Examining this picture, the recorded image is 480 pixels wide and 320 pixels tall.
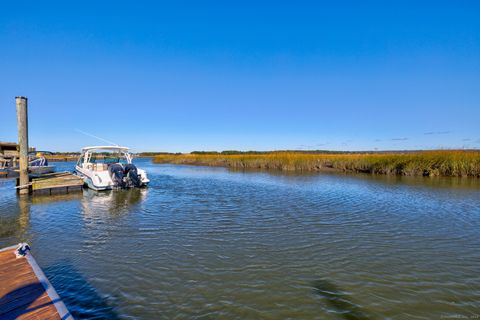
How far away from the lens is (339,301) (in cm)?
379

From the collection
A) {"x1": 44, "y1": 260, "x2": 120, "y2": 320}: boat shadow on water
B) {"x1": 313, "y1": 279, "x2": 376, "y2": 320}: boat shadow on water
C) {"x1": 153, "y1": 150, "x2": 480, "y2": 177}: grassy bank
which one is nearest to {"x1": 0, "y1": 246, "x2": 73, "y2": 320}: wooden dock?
{"x1": 44, "y1": 260, "x2": 120, "y2": 320}: boat shadow on water

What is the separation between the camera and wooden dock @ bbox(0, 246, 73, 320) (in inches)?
105

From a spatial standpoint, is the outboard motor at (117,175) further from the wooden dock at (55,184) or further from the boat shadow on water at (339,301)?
the boat shadow on water at (339,301)

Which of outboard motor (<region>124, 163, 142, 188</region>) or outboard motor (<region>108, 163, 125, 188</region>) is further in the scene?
outboard motor (<region>124, 163, 142, 188</region>)

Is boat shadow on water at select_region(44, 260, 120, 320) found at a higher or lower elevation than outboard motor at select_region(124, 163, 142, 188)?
lower

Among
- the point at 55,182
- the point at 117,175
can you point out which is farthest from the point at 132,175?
the point at 55,182

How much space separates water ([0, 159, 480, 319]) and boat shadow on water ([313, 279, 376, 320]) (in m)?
0.02

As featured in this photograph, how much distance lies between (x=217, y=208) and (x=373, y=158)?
2082cm

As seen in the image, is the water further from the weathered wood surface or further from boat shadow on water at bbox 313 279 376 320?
the weathered wood surface

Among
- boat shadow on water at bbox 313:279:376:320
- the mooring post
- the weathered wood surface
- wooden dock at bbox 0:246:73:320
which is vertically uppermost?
the mooring post

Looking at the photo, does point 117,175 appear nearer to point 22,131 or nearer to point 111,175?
point 111,175

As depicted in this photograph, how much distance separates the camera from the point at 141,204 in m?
11.2

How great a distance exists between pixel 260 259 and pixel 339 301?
1792mm

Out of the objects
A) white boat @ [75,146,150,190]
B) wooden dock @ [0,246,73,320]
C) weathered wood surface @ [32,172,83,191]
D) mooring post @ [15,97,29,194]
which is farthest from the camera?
white boat @ [75,146,150,190]
